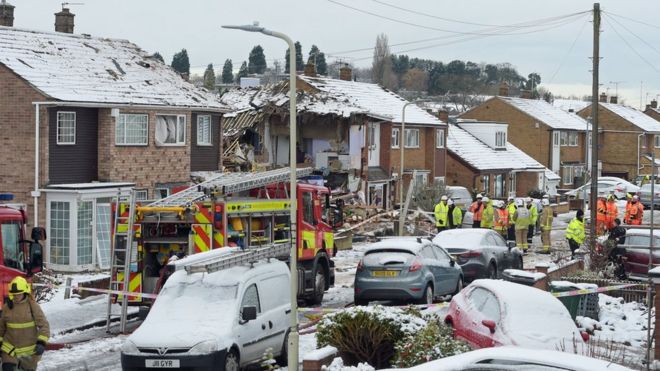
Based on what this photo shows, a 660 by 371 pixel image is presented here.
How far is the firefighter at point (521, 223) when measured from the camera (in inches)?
1404

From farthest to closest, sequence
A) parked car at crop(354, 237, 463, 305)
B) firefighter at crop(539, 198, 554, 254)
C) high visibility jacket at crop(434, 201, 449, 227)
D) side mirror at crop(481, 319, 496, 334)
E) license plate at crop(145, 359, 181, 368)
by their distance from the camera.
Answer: firefighter at crop(539, 198, 554, 254)
high visibility jacket at crop(434, 201, 449, 227)
parked car at crop(354, 237, 463, 305)
side mirror at crop(481, 319, 496, 334)
license plate at crop(145, 359, 181, 368)

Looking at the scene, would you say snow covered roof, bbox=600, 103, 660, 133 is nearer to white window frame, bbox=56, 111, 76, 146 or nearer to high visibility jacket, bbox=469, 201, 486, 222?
high visibility jacket, bbox=469, 201, 486, 222

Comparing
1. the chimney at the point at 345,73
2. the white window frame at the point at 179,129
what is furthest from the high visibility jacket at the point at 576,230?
the chimney at the point at 345,73

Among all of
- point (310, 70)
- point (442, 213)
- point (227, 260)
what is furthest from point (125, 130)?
point (310, 70)

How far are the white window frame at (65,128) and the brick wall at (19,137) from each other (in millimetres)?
633

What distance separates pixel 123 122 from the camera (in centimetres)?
3250

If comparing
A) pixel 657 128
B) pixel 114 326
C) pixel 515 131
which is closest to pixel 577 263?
pixel 114 326

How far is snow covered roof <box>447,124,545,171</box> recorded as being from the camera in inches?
2376

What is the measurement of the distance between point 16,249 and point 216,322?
4.38 meters

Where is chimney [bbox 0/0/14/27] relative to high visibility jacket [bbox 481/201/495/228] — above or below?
above

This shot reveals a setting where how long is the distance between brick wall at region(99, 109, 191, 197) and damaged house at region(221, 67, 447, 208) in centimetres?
731

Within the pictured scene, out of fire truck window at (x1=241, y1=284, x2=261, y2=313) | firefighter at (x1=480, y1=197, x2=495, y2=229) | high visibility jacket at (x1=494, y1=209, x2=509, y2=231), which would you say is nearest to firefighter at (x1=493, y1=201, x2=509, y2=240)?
high visibility jacket at (x1=494, y1=209, x2=509, y2=231)

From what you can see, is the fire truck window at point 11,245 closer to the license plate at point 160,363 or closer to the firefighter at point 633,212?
the license plate at point 160,363

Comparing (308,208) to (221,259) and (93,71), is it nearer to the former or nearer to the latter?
(221,259)
